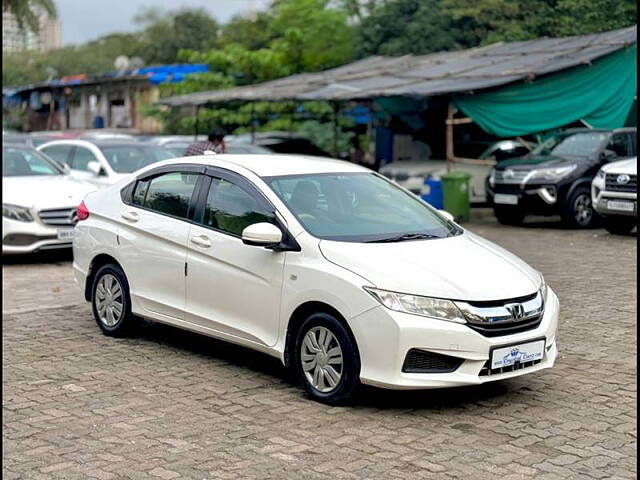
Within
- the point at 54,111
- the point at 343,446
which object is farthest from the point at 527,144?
the point at 54,111

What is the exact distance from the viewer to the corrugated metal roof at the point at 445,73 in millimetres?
19281

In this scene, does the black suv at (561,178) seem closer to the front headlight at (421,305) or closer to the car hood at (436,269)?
the car hood at (436,269)

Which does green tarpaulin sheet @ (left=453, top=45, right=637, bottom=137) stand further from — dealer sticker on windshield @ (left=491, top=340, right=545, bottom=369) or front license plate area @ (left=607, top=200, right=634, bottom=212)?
dealer sticker on windshield @ (left=491, top=340, right=545, bottom=369)

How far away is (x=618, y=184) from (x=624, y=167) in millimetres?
341

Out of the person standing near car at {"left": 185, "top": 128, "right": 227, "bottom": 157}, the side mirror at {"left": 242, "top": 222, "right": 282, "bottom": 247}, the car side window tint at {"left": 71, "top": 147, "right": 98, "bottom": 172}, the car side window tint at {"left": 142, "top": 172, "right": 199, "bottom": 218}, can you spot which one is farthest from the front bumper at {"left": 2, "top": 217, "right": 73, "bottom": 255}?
the side mirror at {"left": 242, "top": 222, "right": 282, "bottom": 247}

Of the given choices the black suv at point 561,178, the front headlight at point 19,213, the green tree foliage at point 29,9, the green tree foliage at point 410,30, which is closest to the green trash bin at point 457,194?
the black suv at point 561,178

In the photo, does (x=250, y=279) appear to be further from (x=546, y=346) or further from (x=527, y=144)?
(x=527, y=144)

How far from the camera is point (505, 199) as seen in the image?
17156 millimetres

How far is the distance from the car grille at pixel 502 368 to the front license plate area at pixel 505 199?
1090cm

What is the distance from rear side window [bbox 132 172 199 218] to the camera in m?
7.51

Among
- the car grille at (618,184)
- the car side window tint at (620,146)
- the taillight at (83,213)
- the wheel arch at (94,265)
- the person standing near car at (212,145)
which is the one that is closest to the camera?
the wheel arch at (94,265)

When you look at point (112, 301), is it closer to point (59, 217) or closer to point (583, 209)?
point (59, 217)

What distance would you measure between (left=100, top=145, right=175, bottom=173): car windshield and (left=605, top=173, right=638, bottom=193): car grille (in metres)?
6.97

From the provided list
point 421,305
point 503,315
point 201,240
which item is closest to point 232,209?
point 201,240
